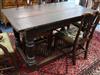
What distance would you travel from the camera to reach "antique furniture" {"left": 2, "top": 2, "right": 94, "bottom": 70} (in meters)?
1.81

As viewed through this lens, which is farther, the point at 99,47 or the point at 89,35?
the point at 99,47

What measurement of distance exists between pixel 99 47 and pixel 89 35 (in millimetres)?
681

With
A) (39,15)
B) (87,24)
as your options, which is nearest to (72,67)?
(87,24)

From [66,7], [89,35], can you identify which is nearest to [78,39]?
[89,35]

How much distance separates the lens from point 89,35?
2.46 meters

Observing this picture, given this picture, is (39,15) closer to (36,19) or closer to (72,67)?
(36,19)

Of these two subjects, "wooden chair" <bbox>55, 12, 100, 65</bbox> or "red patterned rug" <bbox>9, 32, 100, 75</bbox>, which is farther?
"red patterned rug" <bbox>9, 32, 100, 75</bbox>

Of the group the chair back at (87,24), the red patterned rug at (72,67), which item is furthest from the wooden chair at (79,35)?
the red patterned rug at (72,67)

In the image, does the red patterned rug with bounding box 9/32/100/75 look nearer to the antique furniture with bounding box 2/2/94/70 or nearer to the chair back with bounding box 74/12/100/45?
the antique furniture with bounding box 2/2/94/70

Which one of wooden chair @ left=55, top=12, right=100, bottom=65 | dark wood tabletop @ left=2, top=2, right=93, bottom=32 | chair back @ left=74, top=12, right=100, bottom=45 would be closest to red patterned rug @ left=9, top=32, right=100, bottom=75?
wooden chair @ left=55, top=12, right=100, bottom=65

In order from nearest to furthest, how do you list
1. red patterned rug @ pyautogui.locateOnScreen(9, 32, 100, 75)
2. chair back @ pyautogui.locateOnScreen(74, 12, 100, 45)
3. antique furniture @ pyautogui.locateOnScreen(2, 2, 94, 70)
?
antique furniture @ pyautogui.locateOnScreen(2, 2, 94, 70), chair back @ pyautogui.locateOnScreen(74, 12, 100, 45), red patterned rug @ pyautogui.locateOnScreen(9, 32, 100, 75)

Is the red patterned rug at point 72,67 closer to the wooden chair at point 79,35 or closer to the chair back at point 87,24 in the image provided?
the wooden chair at point 79,35

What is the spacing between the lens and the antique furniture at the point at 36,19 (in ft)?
5.95

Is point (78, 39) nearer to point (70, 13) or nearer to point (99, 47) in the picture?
point (70, 13)
